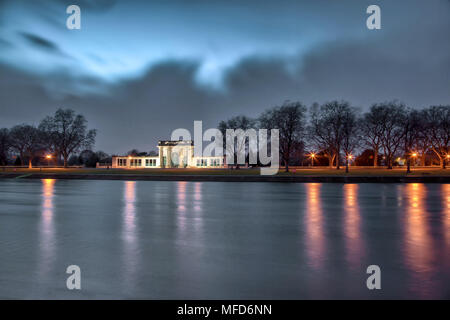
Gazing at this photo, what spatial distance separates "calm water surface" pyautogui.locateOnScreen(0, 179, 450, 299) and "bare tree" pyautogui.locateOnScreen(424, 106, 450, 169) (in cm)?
A: 6341

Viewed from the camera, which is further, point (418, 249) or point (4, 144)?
point (4, 144)

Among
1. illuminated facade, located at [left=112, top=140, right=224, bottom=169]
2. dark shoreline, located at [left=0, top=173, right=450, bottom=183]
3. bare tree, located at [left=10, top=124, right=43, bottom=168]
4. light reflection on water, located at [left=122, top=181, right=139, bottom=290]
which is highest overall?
bare tree, located at [left=10, top=124, right=43, bottom=168]

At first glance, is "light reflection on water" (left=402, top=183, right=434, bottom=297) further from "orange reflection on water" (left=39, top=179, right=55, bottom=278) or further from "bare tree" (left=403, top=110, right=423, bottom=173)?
"bare tree" (left=403, top=110, right=423, bottom=173)

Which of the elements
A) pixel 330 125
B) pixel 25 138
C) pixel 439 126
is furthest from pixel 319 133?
pixel 25 138

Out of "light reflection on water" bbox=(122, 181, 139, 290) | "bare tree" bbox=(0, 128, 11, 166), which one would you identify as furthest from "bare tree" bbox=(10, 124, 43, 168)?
"light reflection on water" bbox=(122, 181, 139, 290)

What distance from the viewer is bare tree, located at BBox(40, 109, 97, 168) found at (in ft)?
234

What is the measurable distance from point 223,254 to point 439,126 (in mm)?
73232

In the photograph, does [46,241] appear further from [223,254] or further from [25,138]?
[25,138]

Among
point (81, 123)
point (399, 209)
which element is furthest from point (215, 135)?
point (399, 209)

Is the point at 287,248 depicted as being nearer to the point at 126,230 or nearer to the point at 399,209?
the point at 126,230

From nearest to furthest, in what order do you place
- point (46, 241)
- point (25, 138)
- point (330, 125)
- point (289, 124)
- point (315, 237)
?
point (46, 241) < point (315, 237) < point (289, 124) < point (330, 125) < point (25, 138)

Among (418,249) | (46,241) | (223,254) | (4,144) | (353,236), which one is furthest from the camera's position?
(4,144)

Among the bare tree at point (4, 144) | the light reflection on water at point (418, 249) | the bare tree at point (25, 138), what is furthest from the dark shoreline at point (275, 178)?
the bare tree at point (4, 144)

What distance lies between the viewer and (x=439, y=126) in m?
65.1
